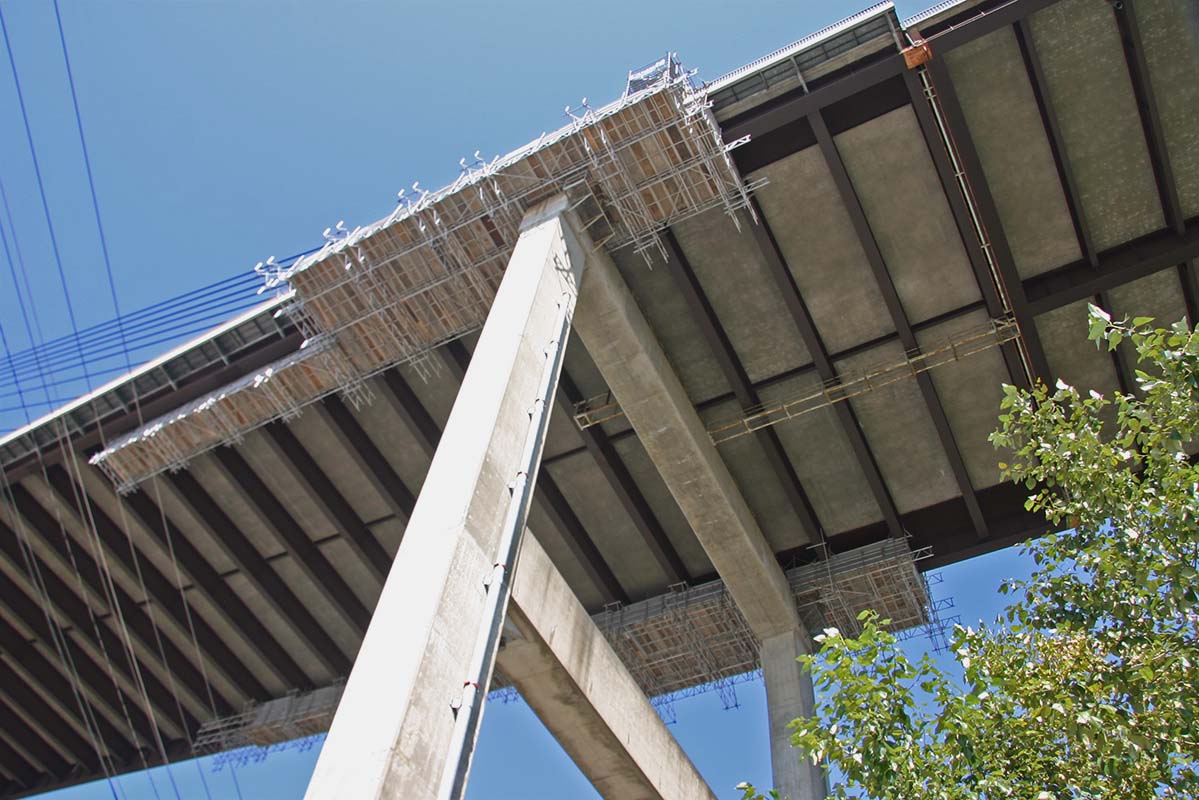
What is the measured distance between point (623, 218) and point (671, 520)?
7884 millimetres

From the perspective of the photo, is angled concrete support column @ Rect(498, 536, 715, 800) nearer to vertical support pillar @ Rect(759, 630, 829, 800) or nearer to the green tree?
vertical support pillar @ Rect(759, 630, 829, 800)

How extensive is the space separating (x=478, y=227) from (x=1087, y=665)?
11.3 metres

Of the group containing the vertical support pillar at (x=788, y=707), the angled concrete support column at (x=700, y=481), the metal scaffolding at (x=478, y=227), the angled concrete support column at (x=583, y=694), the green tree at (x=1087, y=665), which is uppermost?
the metal scaffolding at (x=478, y=227)

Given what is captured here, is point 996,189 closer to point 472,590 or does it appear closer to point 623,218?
point 623,218

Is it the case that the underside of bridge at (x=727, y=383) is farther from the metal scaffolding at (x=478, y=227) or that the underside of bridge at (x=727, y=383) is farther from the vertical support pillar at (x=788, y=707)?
the vertical support pillar at (x=788, y=707)

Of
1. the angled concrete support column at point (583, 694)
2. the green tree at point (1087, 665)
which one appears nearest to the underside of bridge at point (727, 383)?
the angled concrete support column at point (583, 694)

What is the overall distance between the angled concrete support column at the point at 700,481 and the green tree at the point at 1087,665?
887 centimetres

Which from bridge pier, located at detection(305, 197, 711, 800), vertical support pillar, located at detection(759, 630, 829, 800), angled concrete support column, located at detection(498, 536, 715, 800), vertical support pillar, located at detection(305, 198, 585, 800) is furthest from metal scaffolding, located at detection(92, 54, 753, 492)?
vertical support pillar, located at detection(759, 630, 829, 800)

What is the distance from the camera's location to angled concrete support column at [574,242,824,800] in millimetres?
17422

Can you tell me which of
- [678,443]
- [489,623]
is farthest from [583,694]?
[678,443]

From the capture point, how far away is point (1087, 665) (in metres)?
8.91

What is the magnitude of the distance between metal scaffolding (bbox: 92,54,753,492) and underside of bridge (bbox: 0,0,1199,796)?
80mm

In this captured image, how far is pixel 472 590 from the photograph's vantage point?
33.3 ft

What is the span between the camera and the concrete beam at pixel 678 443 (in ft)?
57.2
